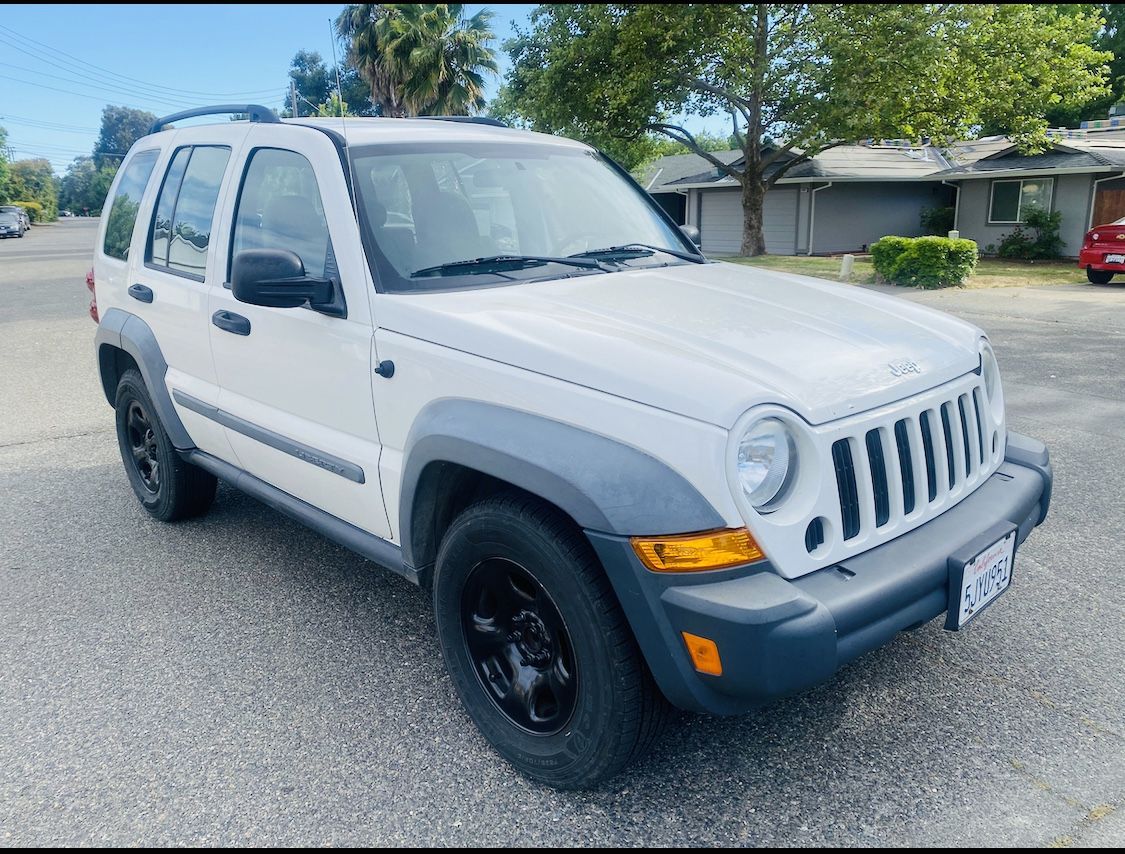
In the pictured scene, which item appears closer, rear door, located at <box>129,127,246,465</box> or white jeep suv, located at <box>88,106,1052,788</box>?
white jeep suv, located at <box>88,106,1052,788</box>

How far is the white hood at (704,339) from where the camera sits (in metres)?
2.34

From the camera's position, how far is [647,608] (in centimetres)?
222

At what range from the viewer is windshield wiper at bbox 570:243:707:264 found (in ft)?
11.7

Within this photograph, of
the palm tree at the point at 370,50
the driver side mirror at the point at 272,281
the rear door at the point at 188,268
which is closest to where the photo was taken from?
the driver side mirror at the point at 272,281

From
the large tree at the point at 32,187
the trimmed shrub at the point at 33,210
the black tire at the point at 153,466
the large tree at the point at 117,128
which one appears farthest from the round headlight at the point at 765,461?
the large tree at the point at 117,128

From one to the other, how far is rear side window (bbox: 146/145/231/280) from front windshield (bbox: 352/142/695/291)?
40.0 inches

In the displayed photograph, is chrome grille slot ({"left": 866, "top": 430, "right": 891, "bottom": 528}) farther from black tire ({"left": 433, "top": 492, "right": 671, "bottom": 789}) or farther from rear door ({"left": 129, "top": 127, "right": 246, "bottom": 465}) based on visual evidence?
rear door ({"left": 129, "top": 127, "right": 246, "bottom": 465})

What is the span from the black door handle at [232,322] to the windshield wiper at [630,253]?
1.31 meters

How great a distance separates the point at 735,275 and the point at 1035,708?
1.88 m

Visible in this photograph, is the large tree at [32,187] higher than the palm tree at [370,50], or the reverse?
the palm tree at [370,50]

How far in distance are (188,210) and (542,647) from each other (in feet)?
9.09

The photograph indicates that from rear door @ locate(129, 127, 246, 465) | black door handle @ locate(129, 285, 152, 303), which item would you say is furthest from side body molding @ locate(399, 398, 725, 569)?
black door handle @ locate(129, 285, 152, 303)

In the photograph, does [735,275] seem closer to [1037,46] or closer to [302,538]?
[302,538]

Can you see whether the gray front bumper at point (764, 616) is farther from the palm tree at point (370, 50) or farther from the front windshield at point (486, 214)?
the palm tree at point (370, 50)
